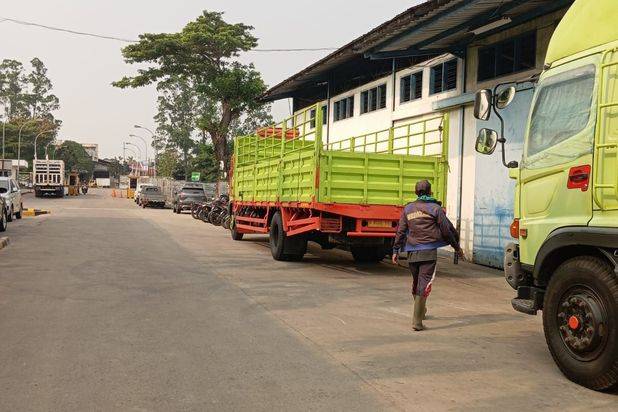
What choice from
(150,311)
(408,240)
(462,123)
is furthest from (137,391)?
(462,123)

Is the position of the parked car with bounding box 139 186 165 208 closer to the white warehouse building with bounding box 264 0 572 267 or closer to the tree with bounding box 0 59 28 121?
the white warehouse building with bounding box 264 0 572 267

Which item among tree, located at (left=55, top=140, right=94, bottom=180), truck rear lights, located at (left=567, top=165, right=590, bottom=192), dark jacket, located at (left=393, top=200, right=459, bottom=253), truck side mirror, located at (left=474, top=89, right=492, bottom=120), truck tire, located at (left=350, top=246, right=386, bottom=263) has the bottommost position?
truck tire, located at (left=350, top=246, right=386, bottom=263)

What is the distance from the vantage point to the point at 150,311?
6.99m

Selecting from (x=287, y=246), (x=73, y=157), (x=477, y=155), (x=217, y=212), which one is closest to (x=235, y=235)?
(x=287, y=246)

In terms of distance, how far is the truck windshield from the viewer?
4676mm

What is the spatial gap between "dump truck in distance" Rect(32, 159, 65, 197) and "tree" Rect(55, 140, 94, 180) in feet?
149

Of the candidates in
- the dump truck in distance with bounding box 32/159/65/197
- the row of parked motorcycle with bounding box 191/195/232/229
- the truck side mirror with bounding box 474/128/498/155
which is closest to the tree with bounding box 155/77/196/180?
the dump truck in distance with bounding box 32/159/65/197

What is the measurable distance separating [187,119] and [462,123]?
73104 millimetres

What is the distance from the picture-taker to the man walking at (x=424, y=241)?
21.1 feet

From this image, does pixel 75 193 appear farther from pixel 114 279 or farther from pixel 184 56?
pixel 114 279

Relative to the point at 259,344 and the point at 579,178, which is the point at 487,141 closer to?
the point at 579,178

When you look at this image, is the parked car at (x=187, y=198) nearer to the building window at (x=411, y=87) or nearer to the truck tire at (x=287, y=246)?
the building window at (x=411, y=87)

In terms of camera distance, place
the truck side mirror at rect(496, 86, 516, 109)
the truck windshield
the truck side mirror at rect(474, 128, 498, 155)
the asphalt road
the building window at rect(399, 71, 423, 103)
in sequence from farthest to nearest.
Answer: the building window at rect(399, 71, 423, 103)
the truck side mirror at rect(474, 128, 498, 155)
the truck side mirror at rect(496, 86, 516, 109)
the truck windshield
the asphalt road

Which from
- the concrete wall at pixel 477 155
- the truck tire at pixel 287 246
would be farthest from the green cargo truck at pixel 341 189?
the concrete wall at pixel 477 155
